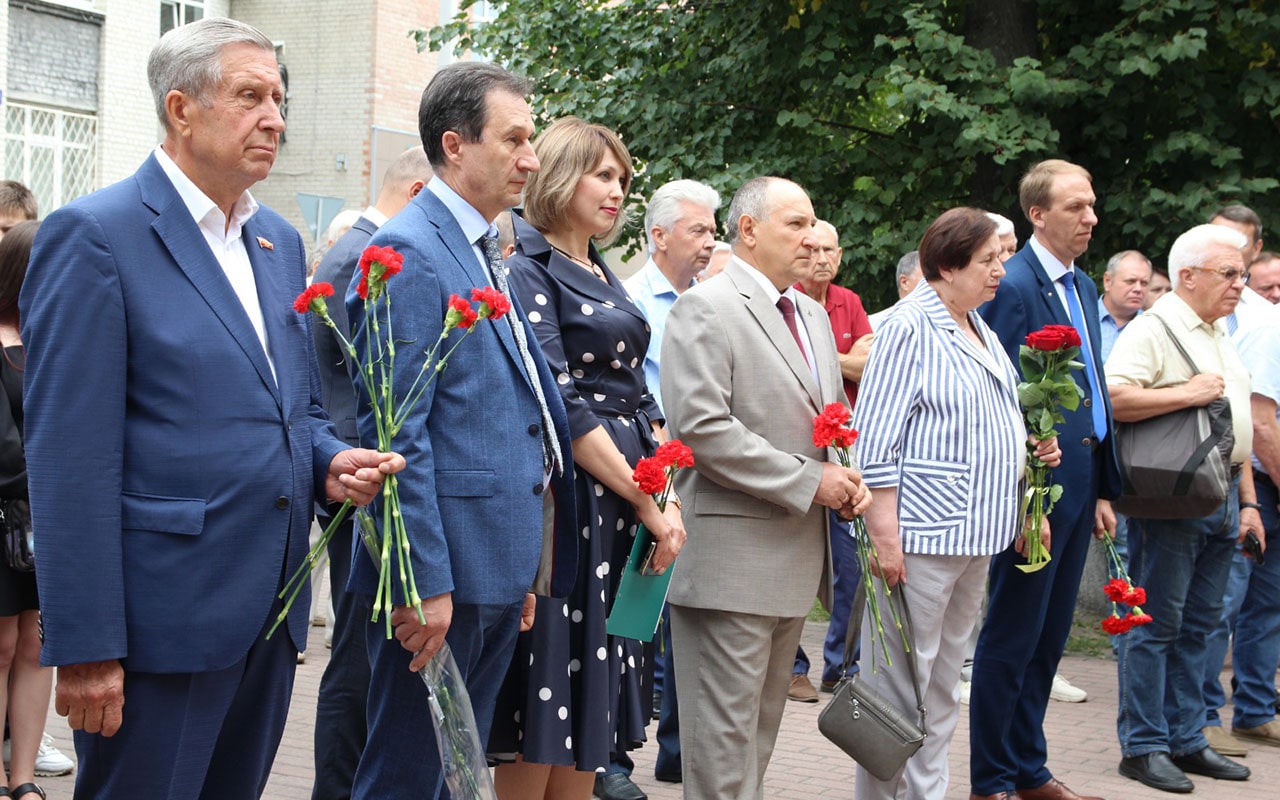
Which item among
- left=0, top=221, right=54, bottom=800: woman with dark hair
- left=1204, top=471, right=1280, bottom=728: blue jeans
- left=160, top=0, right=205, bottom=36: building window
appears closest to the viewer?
left=0, top=221, right=54, bottom=800: woman with dark hair

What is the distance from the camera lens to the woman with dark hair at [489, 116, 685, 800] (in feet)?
13.7

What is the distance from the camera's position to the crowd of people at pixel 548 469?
2920mm

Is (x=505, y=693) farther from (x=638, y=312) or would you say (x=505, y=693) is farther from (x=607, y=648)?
(x=638, y=312)

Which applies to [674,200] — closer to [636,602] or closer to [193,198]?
[636,602]

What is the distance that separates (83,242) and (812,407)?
2.48 m

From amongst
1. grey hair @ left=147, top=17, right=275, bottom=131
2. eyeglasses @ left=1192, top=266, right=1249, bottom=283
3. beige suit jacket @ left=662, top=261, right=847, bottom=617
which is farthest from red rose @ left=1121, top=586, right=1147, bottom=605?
grey hair @ left=147, top=17, right=275, bottom=131

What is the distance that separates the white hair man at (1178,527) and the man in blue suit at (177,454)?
4329 millimetres

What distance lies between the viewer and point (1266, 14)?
34.1 ft

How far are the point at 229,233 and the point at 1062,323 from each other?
3.69 metres

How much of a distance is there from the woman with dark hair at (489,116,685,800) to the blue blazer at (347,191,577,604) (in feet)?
2.07

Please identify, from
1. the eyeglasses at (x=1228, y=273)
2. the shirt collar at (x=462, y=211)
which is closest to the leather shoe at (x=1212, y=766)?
the eyeglasses at (x=1228, y=273)

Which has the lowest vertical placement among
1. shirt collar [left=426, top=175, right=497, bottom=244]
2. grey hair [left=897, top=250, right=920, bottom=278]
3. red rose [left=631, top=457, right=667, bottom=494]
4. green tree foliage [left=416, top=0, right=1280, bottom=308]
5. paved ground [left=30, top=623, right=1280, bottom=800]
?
paved ground [left=30, top=623, right=1280, bottom=800]

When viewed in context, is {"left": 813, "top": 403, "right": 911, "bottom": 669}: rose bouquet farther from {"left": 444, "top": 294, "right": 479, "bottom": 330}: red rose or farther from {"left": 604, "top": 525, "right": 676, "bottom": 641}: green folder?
{"left": 444, "top": 294, "right": 479, "bottom": 330}: red rose

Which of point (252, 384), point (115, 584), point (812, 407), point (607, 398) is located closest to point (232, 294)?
point (252, 384)
